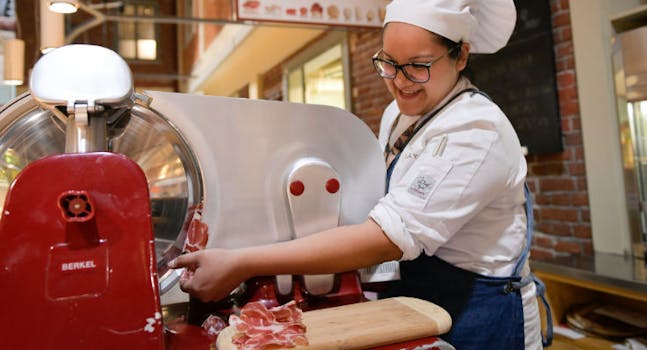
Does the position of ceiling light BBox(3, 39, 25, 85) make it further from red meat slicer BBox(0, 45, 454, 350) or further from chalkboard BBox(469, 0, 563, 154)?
chalkboard BBox(469, 0, 563, 154)

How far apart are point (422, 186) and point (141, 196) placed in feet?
1.60

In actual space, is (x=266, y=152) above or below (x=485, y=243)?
above

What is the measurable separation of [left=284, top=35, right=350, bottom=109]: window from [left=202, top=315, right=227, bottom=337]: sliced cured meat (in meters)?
3.82

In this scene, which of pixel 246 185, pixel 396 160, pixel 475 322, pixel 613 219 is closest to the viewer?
pixel 246 185

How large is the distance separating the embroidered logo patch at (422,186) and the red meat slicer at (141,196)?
10 cm

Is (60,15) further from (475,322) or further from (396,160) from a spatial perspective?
(475,322)

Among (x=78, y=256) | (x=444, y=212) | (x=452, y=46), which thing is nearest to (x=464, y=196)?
(x=444, y=212)

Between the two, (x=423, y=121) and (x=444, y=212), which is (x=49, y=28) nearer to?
(x=423, y=121)

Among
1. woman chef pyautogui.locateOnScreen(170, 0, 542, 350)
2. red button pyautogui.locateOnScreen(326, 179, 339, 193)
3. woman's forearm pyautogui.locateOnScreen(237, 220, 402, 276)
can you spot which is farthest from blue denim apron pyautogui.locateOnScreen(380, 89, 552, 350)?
red button pyautogui.locateOnScreen(326, 179, 339, 193)

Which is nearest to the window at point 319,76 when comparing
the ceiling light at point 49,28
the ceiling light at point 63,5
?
the ceiling light at point 49,28

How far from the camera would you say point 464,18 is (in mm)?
1027

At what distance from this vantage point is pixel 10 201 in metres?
0.62

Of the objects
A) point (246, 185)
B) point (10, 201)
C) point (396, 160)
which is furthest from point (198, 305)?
point (396, 160)

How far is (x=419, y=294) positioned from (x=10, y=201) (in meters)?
0.76
